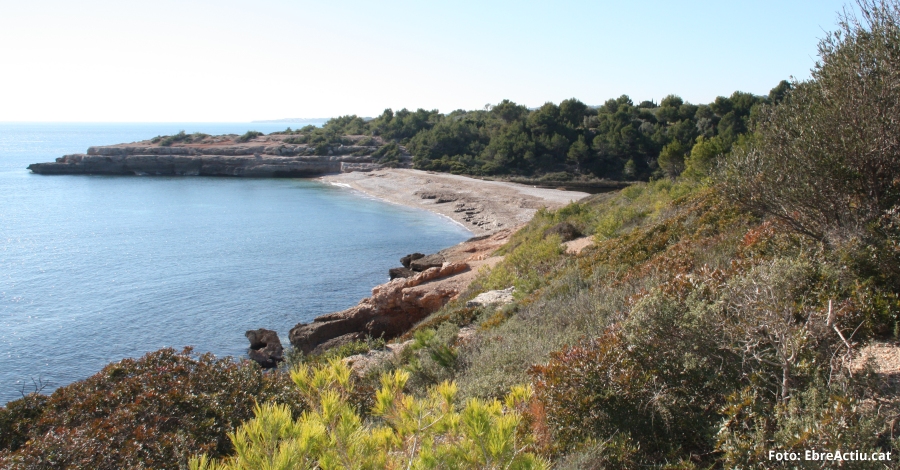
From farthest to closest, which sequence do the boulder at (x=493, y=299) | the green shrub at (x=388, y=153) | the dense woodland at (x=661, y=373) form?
the green shrub at (x=388, y=153) → the boulder at (x=493, y=299) → the dense woodland at (x=661, y=373)

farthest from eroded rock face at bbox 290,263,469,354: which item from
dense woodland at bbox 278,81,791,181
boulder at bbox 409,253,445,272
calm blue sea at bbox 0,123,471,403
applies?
dense woodland at bbox 278,81,791,181

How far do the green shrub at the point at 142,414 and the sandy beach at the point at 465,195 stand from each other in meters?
29.7

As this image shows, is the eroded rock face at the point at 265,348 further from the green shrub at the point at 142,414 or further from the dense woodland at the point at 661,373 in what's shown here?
the green shrub at the point at 142,414

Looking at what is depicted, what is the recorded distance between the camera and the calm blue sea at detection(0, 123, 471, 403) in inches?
757

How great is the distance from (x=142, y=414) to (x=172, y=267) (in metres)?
25.5

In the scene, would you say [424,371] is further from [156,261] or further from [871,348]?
[156,261]

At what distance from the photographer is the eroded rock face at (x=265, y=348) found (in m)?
17.1

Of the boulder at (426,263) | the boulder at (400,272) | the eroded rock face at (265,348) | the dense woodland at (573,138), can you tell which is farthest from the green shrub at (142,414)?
the dense woodland at (573,138)

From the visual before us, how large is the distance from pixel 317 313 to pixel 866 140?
Answer: 18.1 m

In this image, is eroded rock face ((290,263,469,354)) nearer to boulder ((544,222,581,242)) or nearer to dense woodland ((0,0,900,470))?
boulder ((544,222,581,242))

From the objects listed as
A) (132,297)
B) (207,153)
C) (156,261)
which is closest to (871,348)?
(132,297)

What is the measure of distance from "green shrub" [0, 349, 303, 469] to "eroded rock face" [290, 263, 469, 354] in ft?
31.9

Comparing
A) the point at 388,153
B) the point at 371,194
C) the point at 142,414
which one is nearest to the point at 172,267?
the point at 142,414

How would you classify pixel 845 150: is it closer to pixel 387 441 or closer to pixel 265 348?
pixel 387 441
